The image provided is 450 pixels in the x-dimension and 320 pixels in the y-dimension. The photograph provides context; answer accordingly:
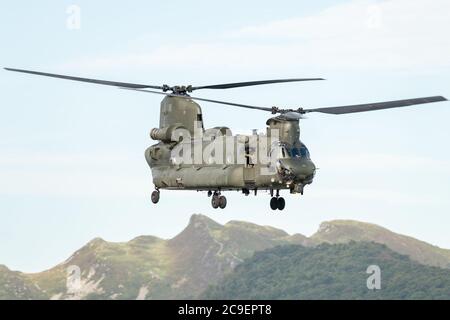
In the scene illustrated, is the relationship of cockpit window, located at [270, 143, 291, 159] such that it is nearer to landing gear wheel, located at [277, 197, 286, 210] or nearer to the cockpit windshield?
the cockpit windshield

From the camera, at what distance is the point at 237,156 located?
67125 millimetres

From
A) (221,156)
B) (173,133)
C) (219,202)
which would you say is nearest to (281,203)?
(219,202)

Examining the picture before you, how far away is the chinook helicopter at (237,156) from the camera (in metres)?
64.1

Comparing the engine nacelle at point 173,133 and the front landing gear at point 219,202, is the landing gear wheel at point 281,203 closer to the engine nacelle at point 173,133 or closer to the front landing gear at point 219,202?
the front landing gear at point 219,202

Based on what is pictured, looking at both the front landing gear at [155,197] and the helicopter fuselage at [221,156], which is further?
the front landing gear at [155,197]

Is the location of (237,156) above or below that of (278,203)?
above

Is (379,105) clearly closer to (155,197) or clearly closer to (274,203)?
(274,203)

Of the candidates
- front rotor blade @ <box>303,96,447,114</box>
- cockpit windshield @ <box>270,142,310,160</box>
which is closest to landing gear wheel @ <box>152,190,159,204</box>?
cockpit windshield @ <box>270,142,310,160</box>

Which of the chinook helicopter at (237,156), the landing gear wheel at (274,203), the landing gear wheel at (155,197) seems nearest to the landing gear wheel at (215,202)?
the chinook helicopter at (237,156)

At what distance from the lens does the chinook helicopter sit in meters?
64.1
